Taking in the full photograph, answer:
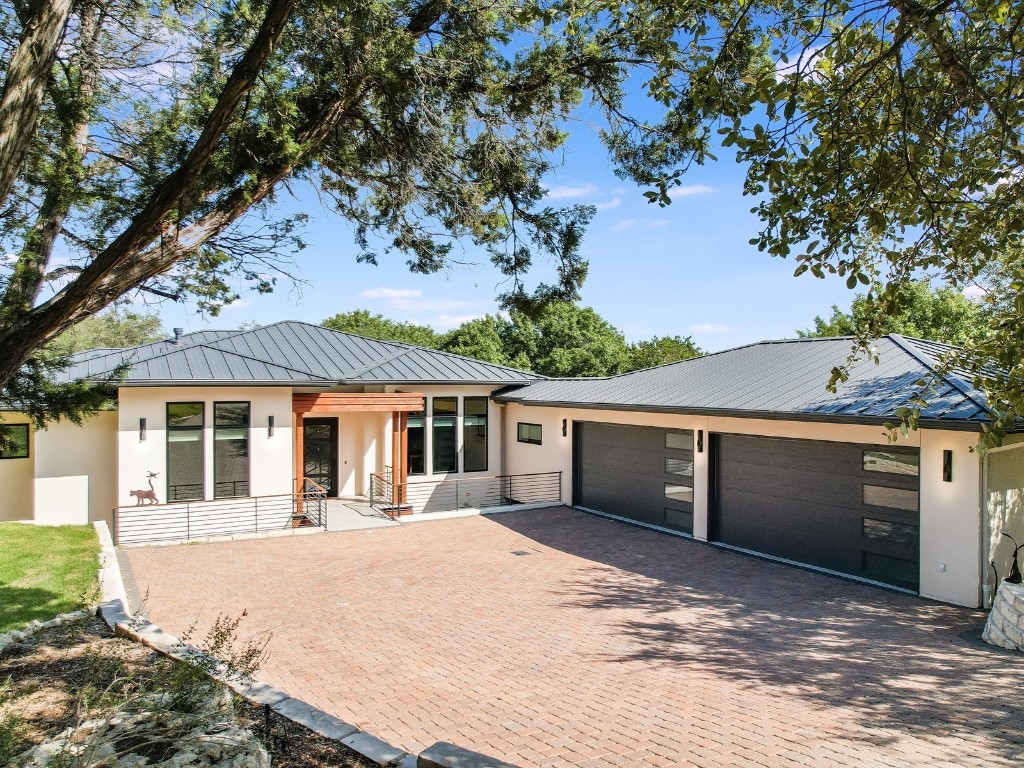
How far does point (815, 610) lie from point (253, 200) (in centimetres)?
871

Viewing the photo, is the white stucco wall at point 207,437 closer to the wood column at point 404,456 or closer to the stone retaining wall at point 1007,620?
the wood column at point 404,456

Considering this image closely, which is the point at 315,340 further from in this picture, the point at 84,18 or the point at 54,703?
the point at 54,703

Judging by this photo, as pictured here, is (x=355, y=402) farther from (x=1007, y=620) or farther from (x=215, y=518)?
(x=1007, y=620)

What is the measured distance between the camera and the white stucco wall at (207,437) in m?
14.4

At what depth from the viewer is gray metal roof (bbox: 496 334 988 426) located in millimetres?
10023

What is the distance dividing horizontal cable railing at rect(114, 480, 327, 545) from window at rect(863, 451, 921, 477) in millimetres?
10963

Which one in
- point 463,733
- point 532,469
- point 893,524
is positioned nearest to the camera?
point 463,733

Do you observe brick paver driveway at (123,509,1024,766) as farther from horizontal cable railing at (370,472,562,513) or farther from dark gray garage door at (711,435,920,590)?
horizontal cable railing at (370,472,562,513)

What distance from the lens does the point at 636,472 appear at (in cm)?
1576

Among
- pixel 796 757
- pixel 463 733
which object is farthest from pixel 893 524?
pixel 463 733

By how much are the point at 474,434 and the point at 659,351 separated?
25073 mm

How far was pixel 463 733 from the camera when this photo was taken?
5660 mm

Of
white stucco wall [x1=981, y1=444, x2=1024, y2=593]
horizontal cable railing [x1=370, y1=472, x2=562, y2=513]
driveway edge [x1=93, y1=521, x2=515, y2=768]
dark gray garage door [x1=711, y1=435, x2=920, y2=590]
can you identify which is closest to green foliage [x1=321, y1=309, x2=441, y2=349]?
horizontal cable railing [x1=370, y1=472, x2=562, y2=513]

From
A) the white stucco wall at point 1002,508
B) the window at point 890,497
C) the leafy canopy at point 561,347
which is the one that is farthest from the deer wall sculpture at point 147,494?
the leafy canopy at point 561,347
